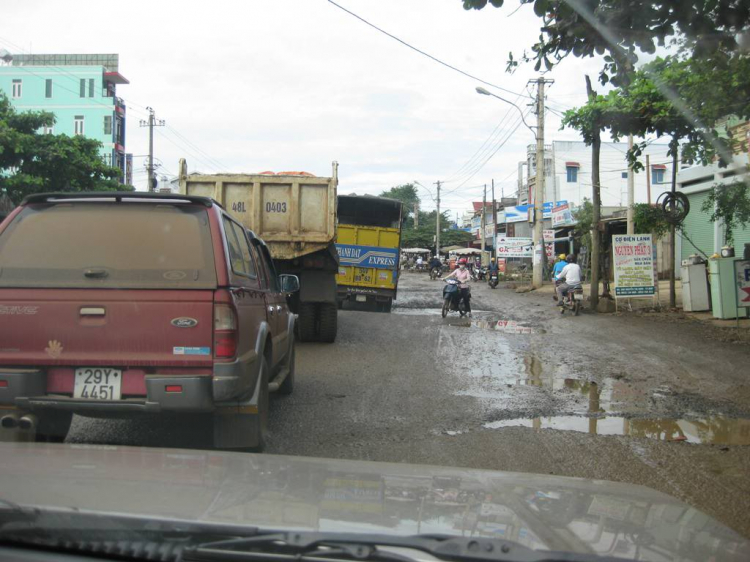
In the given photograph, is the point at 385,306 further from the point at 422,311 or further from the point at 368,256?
the point at 422,311

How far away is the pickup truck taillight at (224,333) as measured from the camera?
4.14 meters

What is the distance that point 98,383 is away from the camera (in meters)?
4.14

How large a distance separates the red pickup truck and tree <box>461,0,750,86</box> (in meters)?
3.28

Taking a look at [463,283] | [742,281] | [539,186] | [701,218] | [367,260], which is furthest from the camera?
[539,186]

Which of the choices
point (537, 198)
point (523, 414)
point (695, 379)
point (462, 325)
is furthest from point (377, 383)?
point (537, 198)

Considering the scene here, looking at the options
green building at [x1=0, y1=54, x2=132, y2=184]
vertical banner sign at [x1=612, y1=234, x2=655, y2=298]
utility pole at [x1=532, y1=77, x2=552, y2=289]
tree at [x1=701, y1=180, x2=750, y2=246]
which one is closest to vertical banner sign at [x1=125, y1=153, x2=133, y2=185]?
green building at [x1=0, y1=54, x2=132, y2=184]

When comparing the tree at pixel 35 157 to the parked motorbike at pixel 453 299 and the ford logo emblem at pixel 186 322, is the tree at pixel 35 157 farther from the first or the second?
the ford logo emblem at pixel 186 322

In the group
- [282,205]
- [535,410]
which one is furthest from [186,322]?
[282,205]

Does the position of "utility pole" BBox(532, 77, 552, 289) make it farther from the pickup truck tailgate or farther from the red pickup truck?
the pickup truck tailgate

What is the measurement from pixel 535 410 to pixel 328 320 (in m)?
5.31

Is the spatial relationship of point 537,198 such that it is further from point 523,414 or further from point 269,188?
point 523,414

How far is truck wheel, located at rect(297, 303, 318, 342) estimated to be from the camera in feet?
38.1

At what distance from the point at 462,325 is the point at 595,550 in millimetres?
13515

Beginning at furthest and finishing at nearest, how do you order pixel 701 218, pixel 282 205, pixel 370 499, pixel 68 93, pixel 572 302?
pixel 68 93
pixel 701 218
pixel 572 302
pixel 282 205
pixel 370 499
